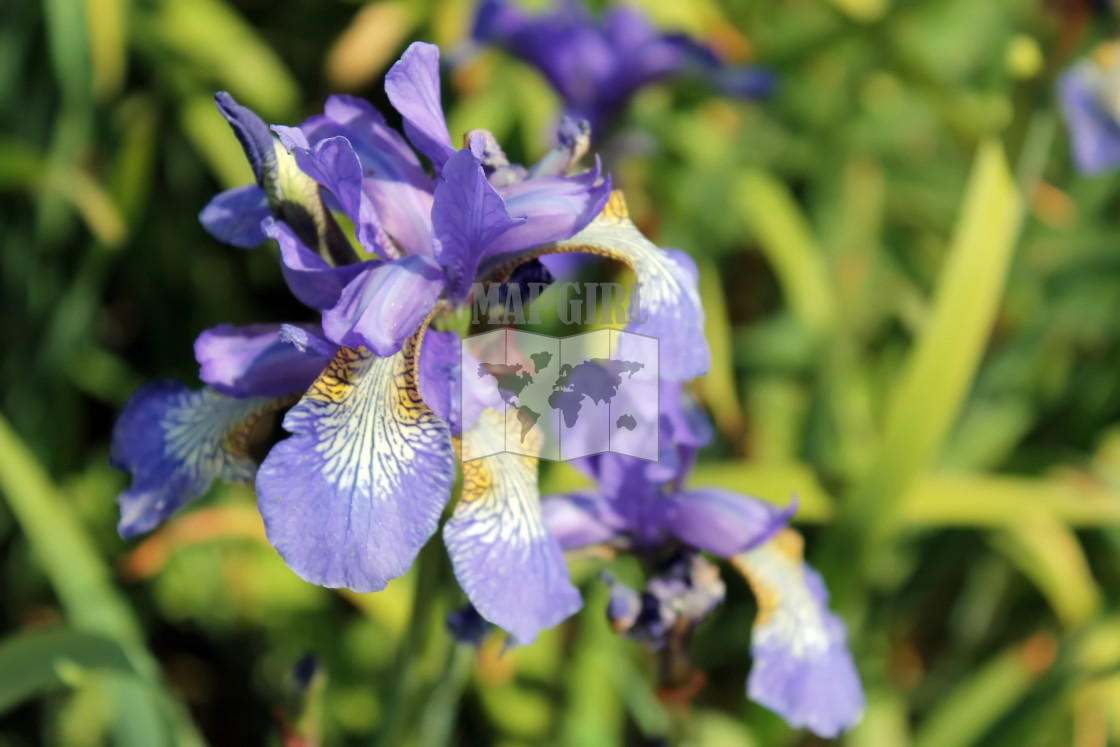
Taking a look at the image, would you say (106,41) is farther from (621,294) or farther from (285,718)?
(285,718)

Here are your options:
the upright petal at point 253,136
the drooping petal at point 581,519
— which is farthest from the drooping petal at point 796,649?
the upright petal at point 253,136

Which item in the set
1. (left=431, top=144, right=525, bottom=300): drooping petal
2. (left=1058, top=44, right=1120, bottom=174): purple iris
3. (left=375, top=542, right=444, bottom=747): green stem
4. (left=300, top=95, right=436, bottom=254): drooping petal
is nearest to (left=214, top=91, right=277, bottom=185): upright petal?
(left=300, top=95, right=436, bottom=254): drooping petal

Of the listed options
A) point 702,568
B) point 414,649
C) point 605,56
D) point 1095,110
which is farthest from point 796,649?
point 1095,110

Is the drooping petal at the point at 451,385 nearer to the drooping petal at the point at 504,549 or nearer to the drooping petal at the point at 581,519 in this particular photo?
the drooping petal at the point at 504,549

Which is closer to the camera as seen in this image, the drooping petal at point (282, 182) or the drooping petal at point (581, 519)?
the drooping petal at point (282, 182)

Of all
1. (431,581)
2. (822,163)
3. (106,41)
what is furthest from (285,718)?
(822,163)
